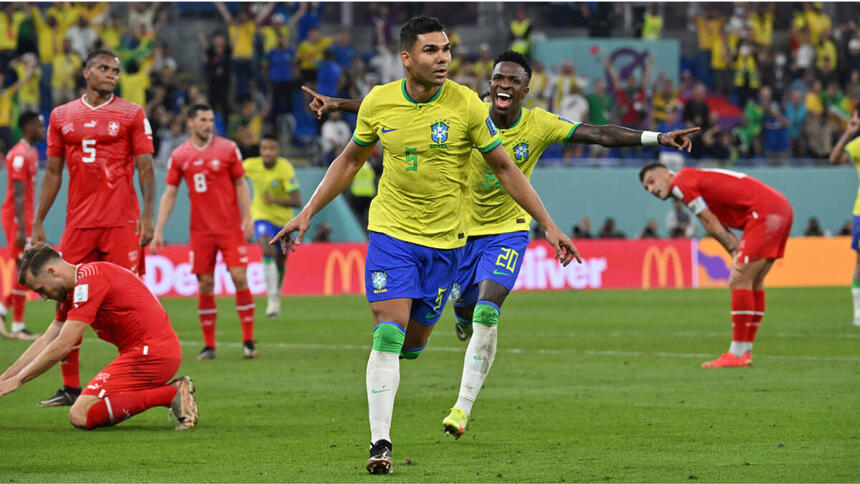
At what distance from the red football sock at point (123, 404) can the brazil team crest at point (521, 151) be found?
308 centimetres

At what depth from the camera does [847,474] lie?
7043 millimetres

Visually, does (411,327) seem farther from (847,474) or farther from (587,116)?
(587,116)

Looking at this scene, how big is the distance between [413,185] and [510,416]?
278 centimetres

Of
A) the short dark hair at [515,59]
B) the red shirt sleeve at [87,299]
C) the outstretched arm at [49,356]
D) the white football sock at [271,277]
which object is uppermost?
the short dark hair at [515,59]

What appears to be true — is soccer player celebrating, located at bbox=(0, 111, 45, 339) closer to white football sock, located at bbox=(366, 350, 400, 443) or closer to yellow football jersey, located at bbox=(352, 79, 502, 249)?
yellow football jersey, located at bbox=(352, 79, 502, 249)

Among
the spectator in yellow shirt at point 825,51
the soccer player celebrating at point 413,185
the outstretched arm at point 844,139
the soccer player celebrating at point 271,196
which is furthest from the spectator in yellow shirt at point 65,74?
the soccer player celebrating at point 413,185

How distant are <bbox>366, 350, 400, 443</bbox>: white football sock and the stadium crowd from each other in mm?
19139

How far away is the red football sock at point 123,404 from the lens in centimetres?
922

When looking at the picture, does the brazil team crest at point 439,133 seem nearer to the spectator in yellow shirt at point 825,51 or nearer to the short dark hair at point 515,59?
the short dark hair at point 515,59

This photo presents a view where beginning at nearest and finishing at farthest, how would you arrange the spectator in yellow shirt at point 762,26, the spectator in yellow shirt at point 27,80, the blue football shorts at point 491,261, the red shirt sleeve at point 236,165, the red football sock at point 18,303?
the blue football shorts at point 491,261
the red shirt sleeve at point 236,165
the red football sock at point 18,303
the spectator in yellow shirt at point 27,80
the spectator in yellow shirt at point 762,26

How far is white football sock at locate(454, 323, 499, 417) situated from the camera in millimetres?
8781

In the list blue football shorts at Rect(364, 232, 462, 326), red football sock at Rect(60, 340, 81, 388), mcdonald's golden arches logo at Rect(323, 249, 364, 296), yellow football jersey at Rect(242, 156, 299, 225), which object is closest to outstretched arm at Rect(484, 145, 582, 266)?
blue football shorts at Rect(364, 232, 462, 326)

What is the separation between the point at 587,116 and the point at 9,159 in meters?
16.0

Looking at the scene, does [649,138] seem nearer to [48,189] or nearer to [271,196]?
[48,189]
